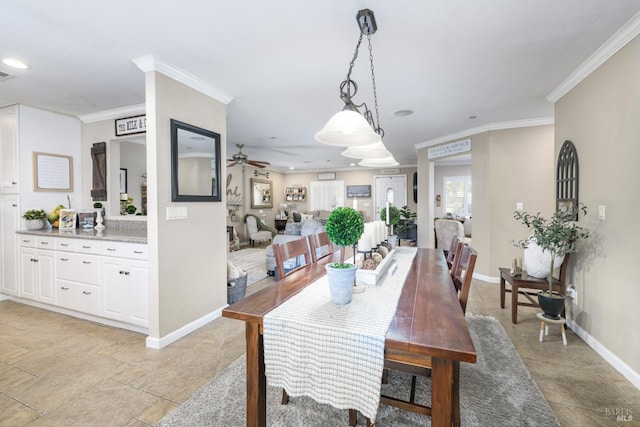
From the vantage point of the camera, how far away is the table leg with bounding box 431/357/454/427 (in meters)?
0.97

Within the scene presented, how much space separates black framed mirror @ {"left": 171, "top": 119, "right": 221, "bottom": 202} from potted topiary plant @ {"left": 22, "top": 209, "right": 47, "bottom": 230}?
7.59ft

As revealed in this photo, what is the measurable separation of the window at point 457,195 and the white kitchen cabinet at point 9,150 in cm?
915

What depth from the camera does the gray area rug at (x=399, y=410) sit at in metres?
1.61

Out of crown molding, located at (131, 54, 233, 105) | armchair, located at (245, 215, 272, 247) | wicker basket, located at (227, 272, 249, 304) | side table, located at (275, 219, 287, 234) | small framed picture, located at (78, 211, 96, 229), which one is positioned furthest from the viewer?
side table, located at (275, 219, 287, 234)

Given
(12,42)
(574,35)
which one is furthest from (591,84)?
(12,42)

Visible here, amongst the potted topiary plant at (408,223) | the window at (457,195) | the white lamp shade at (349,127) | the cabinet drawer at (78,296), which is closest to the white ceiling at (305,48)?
the white lamp shade at (349,127)

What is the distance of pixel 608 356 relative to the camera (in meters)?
2.20

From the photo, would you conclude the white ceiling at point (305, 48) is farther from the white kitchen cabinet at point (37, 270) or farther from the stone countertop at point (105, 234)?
the white kitchen cabinet at point (37, 270)

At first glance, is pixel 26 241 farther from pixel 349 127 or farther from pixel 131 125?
pixel 349 127

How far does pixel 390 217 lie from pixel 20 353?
10.9ft

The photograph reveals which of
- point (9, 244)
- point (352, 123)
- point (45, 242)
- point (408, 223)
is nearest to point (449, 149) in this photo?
point (408, 223)

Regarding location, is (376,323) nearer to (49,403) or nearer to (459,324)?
(459,324)

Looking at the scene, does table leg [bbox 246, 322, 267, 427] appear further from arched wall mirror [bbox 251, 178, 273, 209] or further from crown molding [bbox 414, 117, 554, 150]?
arched wall mirror [bbox 251, 178, 273, 209]

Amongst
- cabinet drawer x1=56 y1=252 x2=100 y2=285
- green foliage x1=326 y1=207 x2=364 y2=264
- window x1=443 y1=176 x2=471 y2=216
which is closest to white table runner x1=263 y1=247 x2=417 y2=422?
green foliage x1=326 y1=207 x2=364 y2=264
